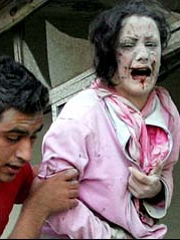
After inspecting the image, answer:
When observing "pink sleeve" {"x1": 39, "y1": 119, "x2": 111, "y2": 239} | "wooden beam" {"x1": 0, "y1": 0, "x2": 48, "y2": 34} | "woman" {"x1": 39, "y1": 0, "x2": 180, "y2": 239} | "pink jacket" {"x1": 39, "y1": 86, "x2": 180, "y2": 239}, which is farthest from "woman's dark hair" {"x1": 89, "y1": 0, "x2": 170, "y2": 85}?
"wooden beam" {"x1": 0, "y1": 0, "x2": 48, "y2": 34}

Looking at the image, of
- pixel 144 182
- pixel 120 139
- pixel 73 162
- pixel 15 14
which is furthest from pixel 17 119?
pixel 15 14

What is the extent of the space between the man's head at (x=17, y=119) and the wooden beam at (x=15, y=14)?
852 millimetres

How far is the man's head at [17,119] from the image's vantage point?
2.62 m

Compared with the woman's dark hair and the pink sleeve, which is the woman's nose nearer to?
the woman's dark hair

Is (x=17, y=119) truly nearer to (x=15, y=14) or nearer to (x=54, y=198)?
(x=54, y=198)

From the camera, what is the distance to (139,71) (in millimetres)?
2848

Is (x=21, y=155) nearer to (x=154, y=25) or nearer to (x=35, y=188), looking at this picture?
(x=35, y=188)

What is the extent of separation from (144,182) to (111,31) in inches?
19.4

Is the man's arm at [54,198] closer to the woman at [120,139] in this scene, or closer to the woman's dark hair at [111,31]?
the woman at [120,139]

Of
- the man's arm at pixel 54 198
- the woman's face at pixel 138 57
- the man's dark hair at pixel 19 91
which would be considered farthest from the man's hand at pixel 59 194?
the woman's face at pixel 138 57

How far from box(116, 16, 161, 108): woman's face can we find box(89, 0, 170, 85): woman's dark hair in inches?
1.0

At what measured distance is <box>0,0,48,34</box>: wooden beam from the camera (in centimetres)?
349

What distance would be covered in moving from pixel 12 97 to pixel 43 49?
4.65 ft

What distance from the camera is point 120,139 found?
2.77 meters
